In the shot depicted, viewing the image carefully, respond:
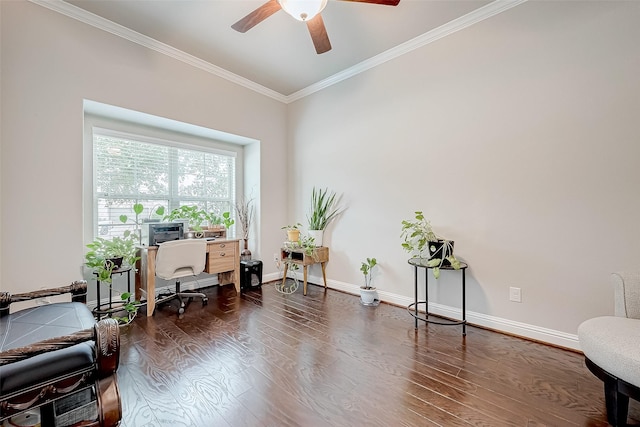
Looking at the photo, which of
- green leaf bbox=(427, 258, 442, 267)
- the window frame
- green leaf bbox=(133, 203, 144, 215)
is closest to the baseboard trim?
green leaf bbox=(427, 258, 442, 267)

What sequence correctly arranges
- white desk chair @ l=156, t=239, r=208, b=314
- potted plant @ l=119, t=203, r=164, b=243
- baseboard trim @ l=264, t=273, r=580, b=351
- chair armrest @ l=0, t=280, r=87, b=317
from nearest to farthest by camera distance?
chair armrest @ l=0, t=280, r=87, b=317
baseboard trim @ l=264, t=273, r=580, b=351
white desk chair @ l=156, t=239, r=208, b=314
potted plant @ l=119, t=203, r=164, b=243

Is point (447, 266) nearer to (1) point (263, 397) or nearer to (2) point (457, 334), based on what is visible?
(2) point (457, 334)

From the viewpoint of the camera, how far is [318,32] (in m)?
2.22

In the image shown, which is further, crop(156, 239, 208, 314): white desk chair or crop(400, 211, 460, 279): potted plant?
crop(156, 239, 208, 314): white desk chair

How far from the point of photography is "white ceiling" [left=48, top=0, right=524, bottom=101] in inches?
97.3

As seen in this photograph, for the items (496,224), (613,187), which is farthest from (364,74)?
(613,187)

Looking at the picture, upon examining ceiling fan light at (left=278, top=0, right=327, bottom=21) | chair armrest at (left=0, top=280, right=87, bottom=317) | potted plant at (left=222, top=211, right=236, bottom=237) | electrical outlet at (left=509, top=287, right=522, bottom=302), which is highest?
ceiling fan light at (left=278, top=0, right=327, bottom=21)

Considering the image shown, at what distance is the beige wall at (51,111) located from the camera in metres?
2.27

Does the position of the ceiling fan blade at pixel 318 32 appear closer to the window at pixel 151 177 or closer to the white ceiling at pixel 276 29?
the white ceiling at pixel 276 29

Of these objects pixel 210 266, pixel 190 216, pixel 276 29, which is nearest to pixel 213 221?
pixel 190 216

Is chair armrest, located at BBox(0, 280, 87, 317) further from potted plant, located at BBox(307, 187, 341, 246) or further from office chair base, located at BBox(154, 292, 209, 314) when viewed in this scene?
potted plant, located at BBox(307, 187, 341, 246)

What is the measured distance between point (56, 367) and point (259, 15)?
8.28ft

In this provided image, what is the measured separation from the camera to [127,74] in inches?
113

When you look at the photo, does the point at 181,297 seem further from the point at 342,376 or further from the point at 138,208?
the point at 342,376
